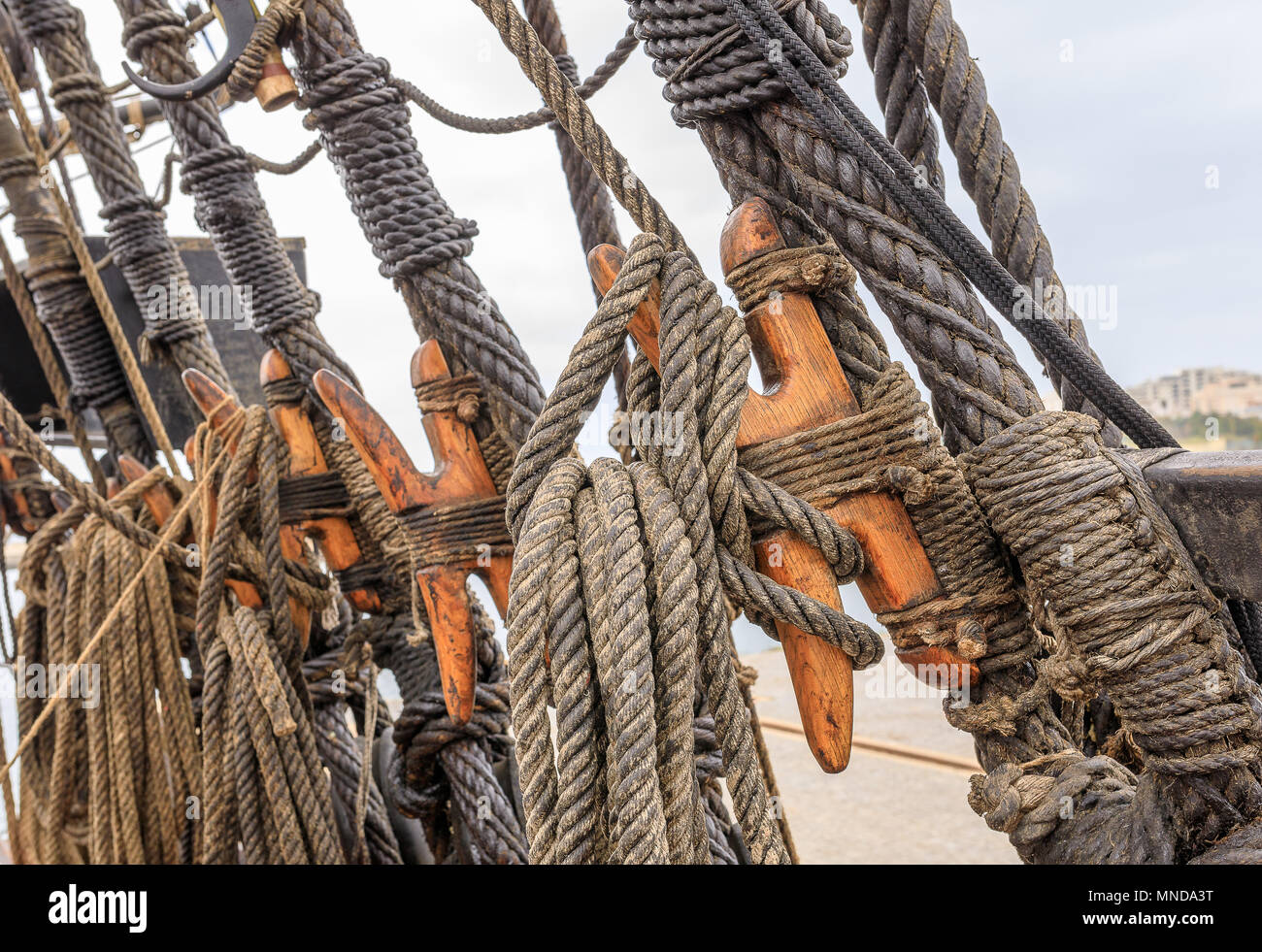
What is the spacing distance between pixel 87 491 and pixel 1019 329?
1599 millimetres

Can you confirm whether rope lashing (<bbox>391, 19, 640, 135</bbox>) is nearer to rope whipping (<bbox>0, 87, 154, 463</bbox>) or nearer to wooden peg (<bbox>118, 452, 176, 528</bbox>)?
wooden peg (<bbox>118, 452, 176, 528</bbox>)

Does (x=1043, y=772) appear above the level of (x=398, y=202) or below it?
below

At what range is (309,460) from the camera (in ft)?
5.50

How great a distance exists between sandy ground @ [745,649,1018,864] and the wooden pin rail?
1.45 m

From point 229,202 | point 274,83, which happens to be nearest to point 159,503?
point 229,202

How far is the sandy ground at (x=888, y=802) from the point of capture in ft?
8.28

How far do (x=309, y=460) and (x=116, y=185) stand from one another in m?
0.99

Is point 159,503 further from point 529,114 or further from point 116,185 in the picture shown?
point 529,114

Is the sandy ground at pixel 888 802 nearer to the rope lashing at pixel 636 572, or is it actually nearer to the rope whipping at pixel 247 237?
the rope whipping at pixel 247 237

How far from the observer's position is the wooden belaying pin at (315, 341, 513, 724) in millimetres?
1280

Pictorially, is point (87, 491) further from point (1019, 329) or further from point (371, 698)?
point (1019, 329)
